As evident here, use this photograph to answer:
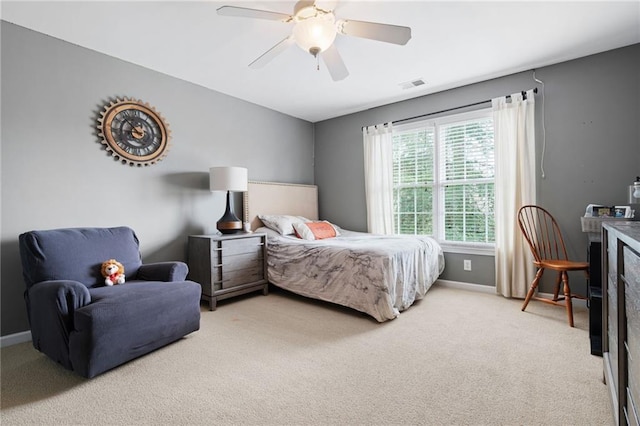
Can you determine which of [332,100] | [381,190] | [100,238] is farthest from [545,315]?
[100,238]

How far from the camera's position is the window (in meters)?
3.52

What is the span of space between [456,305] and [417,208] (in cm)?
140

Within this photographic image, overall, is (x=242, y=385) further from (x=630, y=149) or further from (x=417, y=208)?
(x=630, y=149)

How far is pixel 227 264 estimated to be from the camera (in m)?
3.16

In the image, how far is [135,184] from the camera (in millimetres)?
2996

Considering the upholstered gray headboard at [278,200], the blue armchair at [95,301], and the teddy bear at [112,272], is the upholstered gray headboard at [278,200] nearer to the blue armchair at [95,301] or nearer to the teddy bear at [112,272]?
the blue armchair at [95,301]

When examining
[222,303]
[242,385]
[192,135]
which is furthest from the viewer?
[192,135]

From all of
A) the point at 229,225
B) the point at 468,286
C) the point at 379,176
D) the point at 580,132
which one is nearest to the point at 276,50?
the point at 229,225

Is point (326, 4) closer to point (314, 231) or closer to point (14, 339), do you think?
point (314, 231)

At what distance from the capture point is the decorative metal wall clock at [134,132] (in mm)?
2799

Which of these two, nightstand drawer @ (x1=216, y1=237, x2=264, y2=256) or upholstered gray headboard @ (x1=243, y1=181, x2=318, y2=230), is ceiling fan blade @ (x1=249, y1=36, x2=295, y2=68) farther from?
upholstered gray headboard @ (x1=243, y1=181, x2=318, y2=230)

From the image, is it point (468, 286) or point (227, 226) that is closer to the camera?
point (227, 226)

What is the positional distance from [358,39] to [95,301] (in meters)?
2.73

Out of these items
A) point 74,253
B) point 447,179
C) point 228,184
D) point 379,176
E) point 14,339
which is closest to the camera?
point 74,253
